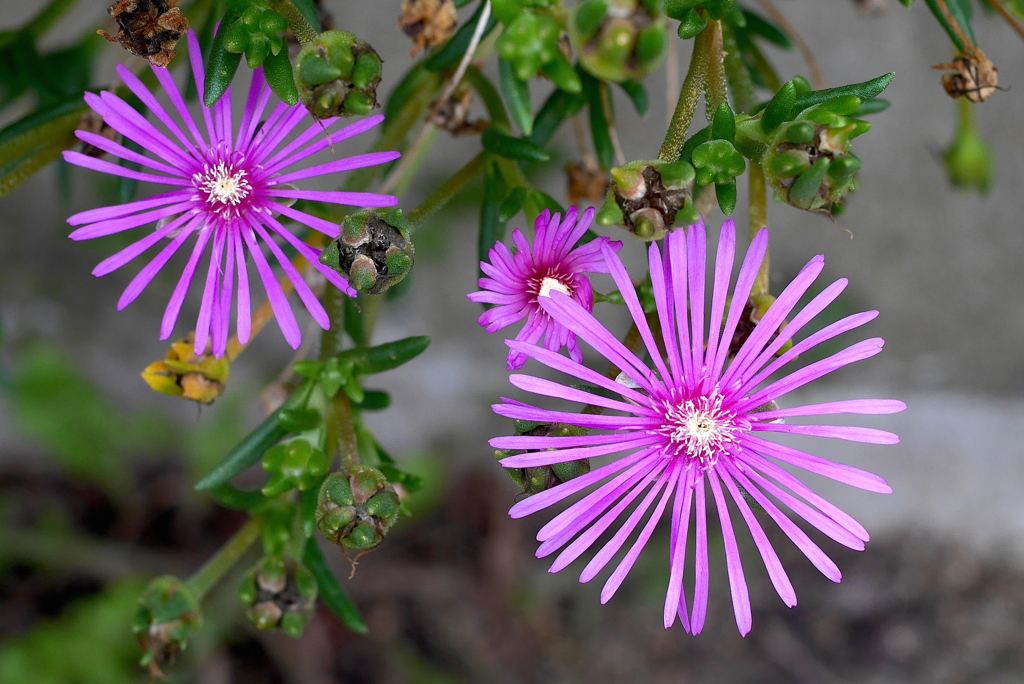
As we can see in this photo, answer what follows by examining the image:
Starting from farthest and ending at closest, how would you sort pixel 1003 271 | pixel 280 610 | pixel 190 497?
pixel 190 497 → pixel 1003 271 → pixel 280 610

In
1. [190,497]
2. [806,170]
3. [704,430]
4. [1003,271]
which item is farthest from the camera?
[190,497]

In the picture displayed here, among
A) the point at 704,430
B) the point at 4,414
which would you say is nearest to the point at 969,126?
the point at 704,430

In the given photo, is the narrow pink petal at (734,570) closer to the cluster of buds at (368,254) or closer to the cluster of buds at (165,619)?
the cluster of buds at (368,254)

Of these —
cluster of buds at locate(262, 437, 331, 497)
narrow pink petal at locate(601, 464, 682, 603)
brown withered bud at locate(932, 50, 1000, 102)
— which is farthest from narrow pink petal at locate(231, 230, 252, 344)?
brown withered bud at locate(932, 50, 1000, 102)

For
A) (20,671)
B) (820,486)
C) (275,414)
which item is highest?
(820,486)

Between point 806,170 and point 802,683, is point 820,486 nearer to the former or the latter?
point 802,683
